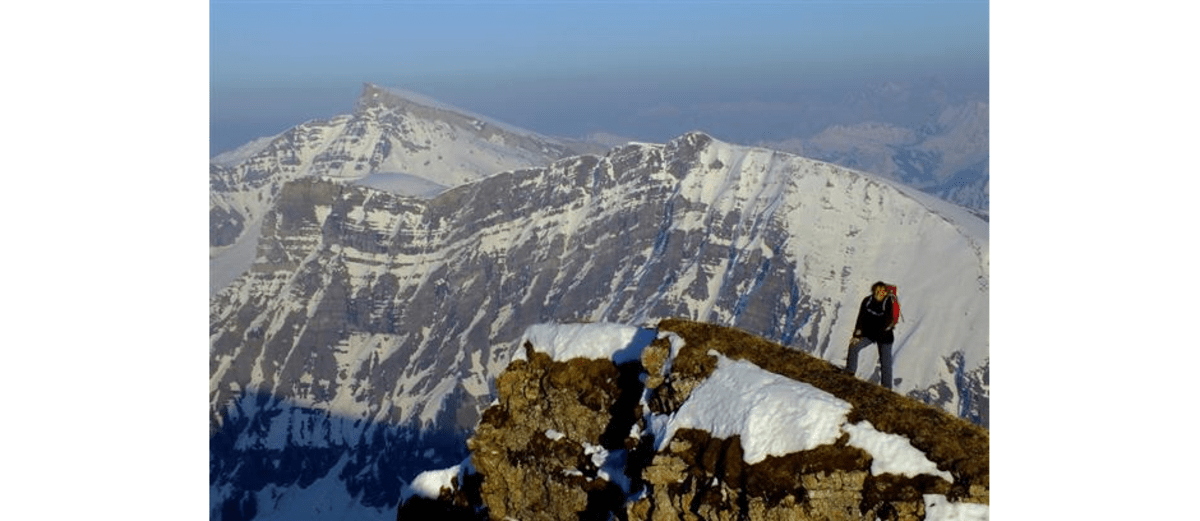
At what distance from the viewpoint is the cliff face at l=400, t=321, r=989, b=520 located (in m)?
36.7

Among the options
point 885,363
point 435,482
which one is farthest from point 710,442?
point 435,482

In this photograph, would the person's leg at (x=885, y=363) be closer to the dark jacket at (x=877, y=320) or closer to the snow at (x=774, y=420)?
the dark jacket at (x=877, y=320)

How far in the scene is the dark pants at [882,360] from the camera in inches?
1686

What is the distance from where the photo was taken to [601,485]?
1875 inches

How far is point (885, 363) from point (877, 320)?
168cm

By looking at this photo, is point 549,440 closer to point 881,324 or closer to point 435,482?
point 435,482

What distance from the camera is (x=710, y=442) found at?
4047 cm

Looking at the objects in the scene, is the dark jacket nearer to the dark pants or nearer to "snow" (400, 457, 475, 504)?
the dark pants

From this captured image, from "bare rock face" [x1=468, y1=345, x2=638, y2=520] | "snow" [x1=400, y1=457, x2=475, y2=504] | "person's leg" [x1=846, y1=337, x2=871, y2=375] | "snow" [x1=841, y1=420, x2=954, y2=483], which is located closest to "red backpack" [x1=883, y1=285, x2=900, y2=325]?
"person's leg" [x1=846, y1=337, x2=871, y2=375]

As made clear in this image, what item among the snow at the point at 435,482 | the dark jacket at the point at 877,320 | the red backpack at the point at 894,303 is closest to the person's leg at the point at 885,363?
the dark jacket at the point at 877,320

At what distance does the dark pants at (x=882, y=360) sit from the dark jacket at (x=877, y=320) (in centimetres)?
24
